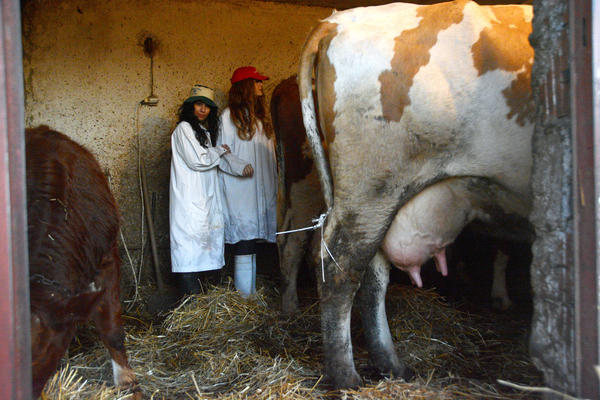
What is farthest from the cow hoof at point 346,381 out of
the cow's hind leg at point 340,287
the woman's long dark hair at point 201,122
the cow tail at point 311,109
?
the woman's long dark hair at point 201,122

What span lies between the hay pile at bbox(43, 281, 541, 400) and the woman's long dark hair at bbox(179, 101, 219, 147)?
1.48 metres

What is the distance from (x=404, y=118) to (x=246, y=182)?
267 centimetres

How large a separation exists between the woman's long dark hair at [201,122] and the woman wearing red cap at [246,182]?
0.08 metres

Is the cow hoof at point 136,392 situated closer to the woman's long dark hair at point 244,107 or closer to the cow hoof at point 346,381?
the cow hoof at point 346,381

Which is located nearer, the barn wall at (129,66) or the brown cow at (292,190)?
the brown cow at (292,190)

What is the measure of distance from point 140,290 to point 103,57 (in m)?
2.51

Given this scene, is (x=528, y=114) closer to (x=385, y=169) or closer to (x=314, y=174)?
(x=385, y=169)

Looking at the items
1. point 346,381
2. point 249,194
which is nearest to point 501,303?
point 346,381

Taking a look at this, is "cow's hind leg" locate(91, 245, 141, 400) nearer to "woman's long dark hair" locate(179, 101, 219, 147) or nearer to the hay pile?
the hay pile

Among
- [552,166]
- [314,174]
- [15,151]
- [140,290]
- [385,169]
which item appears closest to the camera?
[15,151]

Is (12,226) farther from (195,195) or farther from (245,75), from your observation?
(245,75)

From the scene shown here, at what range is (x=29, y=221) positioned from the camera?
2840 mm

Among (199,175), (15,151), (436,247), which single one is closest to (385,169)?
(436,247)

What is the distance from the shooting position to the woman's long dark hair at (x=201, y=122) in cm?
Answer: 522
